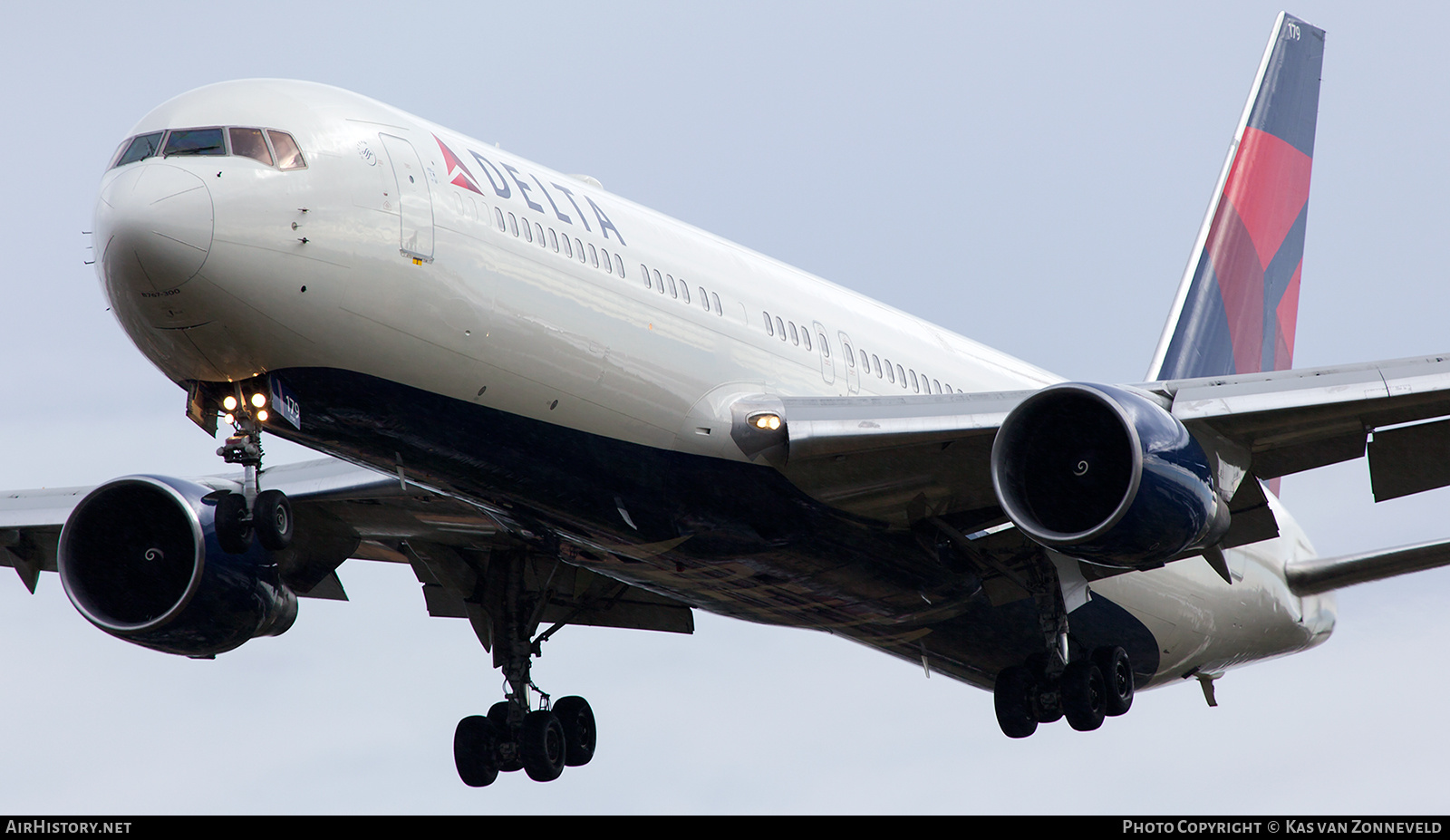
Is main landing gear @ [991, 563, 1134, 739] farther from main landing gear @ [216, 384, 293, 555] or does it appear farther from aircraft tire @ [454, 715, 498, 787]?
main landing gear @ [216, 384, 293, 555]

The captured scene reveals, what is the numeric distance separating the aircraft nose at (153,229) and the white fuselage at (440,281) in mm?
15

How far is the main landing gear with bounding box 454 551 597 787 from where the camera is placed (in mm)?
20844

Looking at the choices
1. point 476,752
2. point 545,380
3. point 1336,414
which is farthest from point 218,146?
point 1336,414

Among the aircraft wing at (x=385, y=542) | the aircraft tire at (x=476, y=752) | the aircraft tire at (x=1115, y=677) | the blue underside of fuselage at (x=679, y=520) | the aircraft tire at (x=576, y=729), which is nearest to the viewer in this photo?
the blue underside of fuselage at (x=679, y=520)

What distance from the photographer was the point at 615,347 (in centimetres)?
1605

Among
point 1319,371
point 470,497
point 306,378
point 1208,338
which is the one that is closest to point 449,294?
point 306,378

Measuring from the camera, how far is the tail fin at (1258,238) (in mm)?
29109

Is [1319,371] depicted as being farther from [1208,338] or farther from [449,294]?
[1208,338]

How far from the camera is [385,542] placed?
68.8ft

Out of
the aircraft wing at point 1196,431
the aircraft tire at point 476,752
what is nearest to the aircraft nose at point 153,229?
the aircraft wing at point 1196,431

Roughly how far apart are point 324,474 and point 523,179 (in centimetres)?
527

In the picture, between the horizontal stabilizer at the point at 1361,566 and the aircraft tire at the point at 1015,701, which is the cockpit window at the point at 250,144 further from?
the horizontal stabilizer at the point at 1361,566

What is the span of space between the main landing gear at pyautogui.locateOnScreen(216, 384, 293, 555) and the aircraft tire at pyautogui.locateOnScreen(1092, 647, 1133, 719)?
10003 mm

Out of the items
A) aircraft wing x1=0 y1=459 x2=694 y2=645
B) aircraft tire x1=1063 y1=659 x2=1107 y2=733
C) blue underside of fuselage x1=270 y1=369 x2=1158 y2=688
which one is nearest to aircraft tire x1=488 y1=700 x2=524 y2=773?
aircraft wing x1=0 y1=459 x2=694 y2=645
